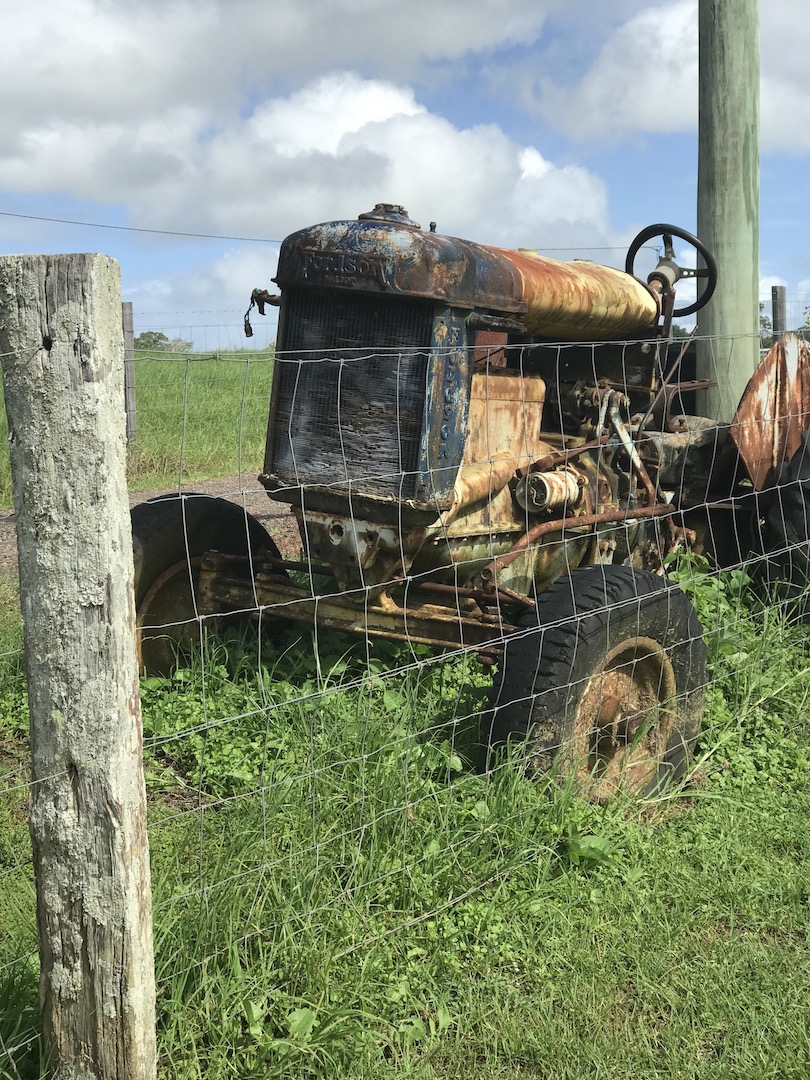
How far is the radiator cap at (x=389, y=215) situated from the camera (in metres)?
3.74

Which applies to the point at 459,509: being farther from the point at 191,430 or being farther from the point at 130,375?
the point at 191,430

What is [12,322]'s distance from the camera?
2057 mm

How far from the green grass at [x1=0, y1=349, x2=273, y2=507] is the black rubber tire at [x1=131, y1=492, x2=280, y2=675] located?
3.75 meters

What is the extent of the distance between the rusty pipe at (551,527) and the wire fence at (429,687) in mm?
31

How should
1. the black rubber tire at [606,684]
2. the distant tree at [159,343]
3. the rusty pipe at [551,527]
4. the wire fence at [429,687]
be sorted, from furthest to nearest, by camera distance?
the distant tree at [159,343]
the rusty pipe at [551,527]
the black rubber tire at [606,684]
the wire fence at [429,687]

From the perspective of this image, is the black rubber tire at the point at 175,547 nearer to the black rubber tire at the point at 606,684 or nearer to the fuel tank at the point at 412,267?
the fuel tank at the point at 412,267

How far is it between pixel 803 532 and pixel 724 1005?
2.69m

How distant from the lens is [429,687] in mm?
4133

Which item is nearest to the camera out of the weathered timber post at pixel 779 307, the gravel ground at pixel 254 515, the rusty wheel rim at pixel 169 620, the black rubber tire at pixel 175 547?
the black rubber tire at pixel 175 547

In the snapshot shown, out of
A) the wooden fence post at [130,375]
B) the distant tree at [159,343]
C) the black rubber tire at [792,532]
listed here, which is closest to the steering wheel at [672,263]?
the black rubber tire at [792,532]

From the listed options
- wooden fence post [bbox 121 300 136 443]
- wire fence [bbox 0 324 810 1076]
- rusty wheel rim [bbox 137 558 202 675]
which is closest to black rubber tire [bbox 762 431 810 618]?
wire fence [bbox 0 324 810 1076]

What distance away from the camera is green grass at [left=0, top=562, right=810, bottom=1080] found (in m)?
2.55

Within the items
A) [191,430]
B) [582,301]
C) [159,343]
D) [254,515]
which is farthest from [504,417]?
[159,343]

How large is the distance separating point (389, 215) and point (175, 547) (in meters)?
1.46
